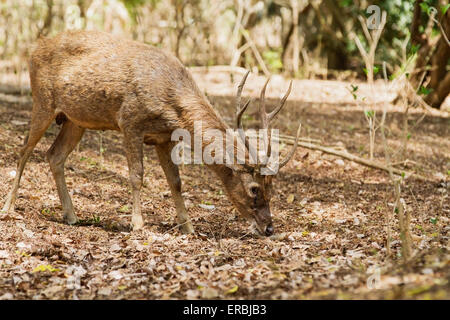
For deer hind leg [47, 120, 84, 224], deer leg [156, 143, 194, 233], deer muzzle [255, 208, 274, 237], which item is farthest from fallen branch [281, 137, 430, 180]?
deer hind leg [47, 120, 84, 224]

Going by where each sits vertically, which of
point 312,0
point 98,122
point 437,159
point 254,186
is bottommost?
point 437,159

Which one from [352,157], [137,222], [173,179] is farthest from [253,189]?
[352,157]

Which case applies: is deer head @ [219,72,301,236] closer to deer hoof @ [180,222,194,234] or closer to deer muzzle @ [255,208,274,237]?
deer muzzle @ [255,208,274,237]

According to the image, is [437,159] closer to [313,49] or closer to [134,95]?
[134,95]

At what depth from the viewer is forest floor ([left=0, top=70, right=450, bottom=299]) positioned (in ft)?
15.6

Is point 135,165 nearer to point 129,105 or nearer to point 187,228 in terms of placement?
point 129,105

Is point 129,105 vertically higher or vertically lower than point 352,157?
higher

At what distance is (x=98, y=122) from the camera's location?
695cm

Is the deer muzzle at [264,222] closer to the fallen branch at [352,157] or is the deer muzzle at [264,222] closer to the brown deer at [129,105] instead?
the brown deer at [129,105]

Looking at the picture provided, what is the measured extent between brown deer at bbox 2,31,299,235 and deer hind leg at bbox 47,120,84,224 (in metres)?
0.01

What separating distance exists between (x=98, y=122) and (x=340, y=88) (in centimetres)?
1115

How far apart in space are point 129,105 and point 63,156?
137 centimetres

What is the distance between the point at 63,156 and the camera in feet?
24.4
